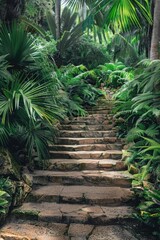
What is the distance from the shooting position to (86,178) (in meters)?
3.82

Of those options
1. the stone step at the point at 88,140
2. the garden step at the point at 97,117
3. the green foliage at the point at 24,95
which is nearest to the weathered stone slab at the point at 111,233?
the green foliage at the point at 24,95

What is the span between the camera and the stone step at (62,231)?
2604mm

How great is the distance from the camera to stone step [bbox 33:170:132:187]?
373cm

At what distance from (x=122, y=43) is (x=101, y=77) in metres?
2.73

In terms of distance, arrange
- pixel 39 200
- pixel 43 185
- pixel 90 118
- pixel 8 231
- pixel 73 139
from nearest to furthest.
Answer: pixel 8 231 → pixel 39 200 → pixel 43 185 → pixel 73 139 → pixel 90 118

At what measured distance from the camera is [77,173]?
400 centimetres

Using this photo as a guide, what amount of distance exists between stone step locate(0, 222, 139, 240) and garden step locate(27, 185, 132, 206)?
17.0 inches

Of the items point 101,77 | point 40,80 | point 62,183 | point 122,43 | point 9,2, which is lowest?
point 62,183

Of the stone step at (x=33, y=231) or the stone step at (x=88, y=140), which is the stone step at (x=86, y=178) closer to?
the stone step at (x=33, y=231)

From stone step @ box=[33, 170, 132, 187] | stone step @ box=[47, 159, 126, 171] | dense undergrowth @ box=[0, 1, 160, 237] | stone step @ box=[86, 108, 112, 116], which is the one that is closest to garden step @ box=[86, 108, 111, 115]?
stone step @ box=[86, 108, 112, 116]

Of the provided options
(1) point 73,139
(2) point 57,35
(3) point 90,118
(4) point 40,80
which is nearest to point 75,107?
(3) point 90,118

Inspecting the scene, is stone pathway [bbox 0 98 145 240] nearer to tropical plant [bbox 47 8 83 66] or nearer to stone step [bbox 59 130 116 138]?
stone step [bbox 59 130 116 138]

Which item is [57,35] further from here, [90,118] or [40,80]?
[40,80]

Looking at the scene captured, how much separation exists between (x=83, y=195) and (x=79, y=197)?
3.4 inches
